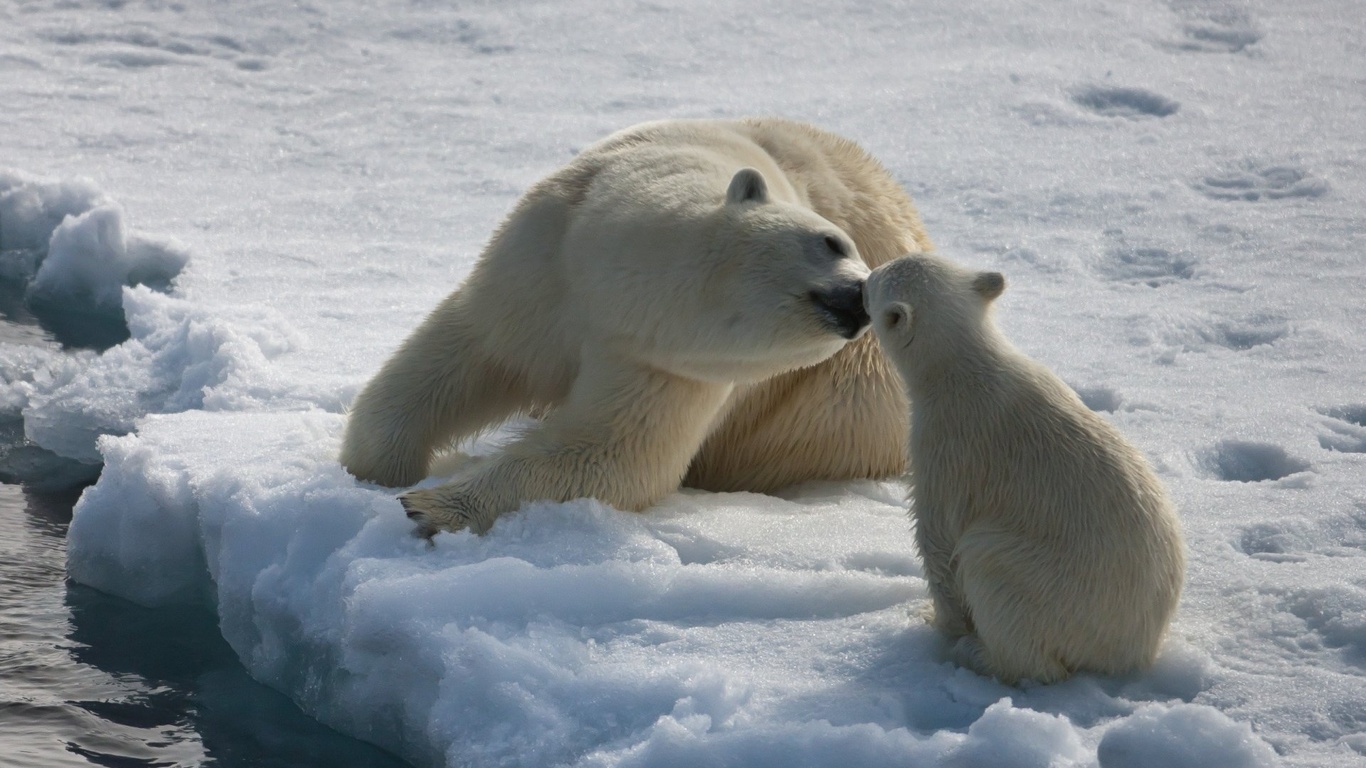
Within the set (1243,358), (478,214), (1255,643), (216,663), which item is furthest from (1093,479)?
(478,214)

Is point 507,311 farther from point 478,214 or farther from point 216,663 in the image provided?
point 478,214

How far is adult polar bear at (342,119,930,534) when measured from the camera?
11.5 feet

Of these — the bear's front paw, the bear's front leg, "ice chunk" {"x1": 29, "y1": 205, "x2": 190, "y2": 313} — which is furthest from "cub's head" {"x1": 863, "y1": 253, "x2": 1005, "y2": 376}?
"ice chunk" {"x1": 29, "y1": 205, "x2": 190, "y2": 313}

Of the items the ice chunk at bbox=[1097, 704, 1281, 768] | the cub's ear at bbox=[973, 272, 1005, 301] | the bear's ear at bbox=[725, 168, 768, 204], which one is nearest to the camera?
the ice chunk at bbox=[1097, 704, 1281, 768]

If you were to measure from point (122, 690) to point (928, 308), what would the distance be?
222 centimetres

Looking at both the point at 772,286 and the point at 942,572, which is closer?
the point at 942,572

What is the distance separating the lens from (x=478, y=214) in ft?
24.3

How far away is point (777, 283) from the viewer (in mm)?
3426

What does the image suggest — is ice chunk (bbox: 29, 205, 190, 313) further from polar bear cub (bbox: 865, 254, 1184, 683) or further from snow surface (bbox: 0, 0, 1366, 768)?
polar bear cub (bbox: 865, 254, 1184, 683)

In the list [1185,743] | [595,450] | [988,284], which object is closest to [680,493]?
[595,450]

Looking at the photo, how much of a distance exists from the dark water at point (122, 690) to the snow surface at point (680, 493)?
78mm

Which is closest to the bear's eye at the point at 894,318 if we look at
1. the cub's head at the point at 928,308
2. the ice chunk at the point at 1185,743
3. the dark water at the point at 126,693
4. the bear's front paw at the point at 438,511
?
the cub's head at the point at 928,308

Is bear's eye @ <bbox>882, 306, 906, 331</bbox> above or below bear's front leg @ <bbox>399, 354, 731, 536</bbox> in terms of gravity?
above

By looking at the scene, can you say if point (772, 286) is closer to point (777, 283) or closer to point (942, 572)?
point (777, 283)
